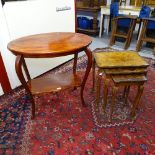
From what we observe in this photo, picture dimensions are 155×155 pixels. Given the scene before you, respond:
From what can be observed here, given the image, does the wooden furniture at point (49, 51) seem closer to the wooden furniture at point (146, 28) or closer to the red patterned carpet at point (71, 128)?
the red patterned carpet at point (71, 128)

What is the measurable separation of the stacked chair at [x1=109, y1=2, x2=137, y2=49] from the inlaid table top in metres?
2.03

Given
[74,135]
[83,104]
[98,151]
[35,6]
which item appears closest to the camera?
[98,151]

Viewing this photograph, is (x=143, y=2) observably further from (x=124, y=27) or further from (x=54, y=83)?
(x=54, y=83)

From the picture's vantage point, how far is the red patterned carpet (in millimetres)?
1454

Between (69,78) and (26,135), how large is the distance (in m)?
0.77

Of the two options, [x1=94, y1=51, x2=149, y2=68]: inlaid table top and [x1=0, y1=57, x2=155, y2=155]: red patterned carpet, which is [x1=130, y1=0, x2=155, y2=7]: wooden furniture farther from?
[x1=94, y1=51, x2=149, y2=68]: inlaid table top

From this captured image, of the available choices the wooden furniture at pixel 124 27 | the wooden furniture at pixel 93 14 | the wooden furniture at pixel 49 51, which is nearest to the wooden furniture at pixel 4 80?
the wooden furniture at pixel 49 51

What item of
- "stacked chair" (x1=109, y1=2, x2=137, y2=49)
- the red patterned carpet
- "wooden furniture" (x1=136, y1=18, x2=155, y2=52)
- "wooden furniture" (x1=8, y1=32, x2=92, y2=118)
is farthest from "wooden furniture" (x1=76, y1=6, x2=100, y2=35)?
the red patterned carpet

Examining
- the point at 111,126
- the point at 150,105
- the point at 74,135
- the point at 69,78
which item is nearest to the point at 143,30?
the point at 150,105

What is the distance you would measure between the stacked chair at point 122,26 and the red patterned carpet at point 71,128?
186 cm

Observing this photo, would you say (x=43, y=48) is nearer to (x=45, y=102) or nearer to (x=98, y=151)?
(x=45, y=102)

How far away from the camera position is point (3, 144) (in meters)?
1.50

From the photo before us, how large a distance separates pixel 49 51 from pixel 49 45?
15 centimetres

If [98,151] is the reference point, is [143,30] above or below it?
above
